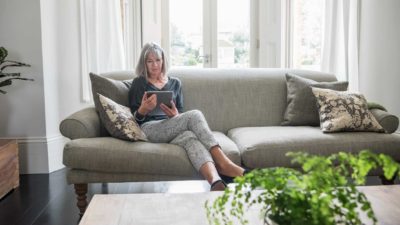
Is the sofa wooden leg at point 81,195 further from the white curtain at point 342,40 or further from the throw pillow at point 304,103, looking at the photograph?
the white curtain at point 342,40

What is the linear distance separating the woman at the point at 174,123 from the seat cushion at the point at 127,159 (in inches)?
3.5

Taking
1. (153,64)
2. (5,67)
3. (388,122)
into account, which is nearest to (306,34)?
(388,122)

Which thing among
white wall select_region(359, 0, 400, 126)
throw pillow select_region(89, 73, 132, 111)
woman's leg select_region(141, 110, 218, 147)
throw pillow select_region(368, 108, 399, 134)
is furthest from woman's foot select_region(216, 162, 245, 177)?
white wall select_region(359, 0, 400, 126)

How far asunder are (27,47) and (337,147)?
8.02ft

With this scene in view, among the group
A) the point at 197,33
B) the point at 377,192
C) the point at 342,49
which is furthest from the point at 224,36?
the point at 377,192

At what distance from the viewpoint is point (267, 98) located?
10.5ft

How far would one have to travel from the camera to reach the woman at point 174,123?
2.41 metres

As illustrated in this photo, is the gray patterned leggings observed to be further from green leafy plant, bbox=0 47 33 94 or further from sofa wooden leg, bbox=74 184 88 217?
green leafy plant, bbox=0 47 33 94

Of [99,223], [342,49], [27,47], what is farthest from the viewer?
[342,49]

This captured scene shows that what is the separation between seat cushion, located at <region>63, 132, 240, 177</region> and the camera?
7.95 feet

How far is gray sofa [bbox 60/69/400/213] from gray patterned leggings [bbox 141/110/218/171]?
3.5 inches

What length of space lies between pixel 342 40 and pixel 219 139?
2.02 meters

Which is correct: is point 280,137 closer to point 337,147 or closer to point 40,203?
point 337,147

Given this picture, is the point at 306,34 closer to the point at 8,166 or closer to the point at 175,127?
the point at 175,127
